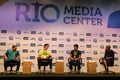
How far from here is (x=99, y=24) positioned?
36.8 ft

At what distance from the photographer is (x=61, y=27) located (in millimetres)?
10992

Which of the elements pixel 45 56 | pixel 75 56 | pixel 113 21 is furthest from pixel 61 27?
pixel 113 21

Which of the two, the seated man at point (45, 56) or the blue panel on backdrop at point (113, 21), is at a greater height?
the blue panel on backdrop at point (113, 21)

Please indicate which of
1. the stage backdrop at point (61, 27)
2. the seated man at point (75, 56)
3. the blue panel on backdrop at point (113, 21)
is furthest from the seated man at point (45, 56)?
the blue panel on backdrop at point (113, 21)

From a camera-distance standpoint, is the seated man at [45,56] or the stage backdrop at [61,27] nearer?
the seated man at [45,56]

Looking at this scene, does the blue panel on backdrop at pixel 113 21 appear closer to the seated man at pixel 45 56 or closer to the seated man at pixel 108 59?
the seated man at pixel 108 59

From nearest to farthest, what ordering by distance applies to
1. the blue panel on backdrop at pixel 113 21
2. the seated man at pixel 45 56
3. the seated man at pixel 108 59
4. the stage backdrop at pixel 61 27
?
1. the seated man at pixel 45 56
2. the seated man at pixel 108 59
3. the stage backdrop at pixel 61 27
4. the blue panel on backdrop at pixel 113 21

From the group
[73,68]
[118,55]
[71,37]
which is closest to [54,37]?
[71,37]

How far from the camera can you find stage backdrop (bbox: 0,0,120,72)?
10.7 m

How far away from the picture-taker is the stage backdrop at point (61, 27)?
10.7 m

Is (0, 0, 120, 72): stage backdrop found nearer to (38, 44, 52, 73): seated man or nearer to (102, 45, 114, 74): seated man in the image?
(38, 44, 52, 73): seated man

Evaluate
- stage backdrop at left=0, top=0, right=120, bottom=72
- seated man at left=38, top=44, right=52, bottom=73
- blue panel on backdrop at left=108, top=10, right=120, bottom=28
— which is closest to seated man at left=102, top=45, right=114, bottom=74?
stage backdrop at left=0, top=0, right=120, bottom=72

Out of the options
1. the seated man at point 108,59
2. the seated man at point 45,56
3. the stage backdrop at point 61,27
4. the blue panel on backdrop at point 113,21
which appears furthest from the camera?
the blue panel on backdrop at point 113,21

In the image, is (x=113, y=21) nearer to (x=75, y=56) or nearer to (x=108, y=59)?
(x=108, y=59)
